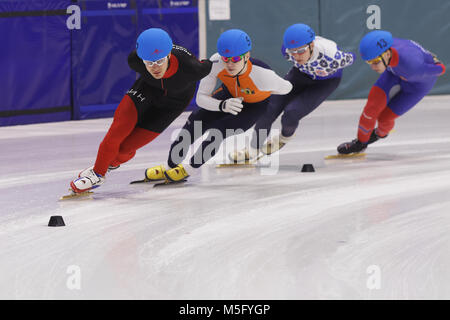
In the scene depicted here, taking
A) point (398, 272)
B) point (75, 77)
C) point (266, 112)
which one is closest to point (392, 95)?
point (266, 112)

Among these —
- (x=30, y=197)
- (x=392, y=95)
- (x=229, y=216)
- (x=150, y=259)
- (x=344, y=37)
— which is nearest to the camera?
(x=150, y=259)

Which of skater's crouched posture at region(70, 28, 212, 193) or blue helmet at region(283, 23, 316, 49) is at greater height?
Answer: blue helmet at region(283, 23, 316, 49)

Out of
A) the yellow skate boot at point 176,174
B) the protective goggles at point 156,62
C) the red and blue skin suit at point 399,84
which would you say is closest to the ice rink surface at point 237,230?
the yellow skate boot at point 176,174

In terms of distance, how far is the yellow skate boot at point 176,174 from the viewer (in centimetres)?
643

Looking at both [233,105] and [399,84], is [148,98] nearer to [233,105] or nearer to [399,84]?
[233,105]

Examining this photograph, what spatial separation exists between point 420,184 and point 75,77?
574cm

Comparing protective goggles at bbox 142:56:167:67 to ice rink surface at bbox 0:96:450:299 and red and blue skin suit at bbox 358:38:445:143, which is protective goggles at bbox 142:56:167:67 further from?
red and blue skin suit at bbox 358:38:445:143

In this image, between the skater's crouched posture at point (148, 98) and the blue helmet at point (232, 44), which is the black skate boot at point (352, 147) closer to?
the blue helmet at point (232, 44)

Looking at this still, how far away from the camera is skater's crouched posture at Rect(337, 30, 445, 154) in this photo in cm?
706

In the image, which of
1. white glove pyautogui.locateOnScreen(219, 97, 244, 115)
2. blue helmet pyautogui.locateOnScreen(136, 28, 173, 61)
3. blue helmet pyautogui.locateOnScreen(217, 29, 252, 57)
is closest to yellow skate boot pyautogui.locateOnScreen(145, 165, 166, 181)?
white glove pyautogui.locateOnScreen(219, 97, 244, 115)

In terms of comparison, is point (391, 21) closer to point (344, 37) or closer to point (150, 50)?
point (344, 37)

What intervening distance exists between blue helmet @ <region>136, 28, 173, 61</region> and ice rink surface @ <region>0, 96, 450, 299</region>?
97 centimetres

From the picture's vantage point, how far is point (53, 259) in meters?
4.30

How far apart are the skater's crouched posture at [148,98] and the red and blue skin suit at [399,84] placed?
77.1 inches
